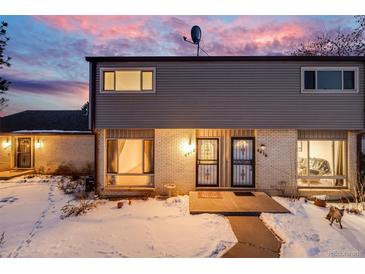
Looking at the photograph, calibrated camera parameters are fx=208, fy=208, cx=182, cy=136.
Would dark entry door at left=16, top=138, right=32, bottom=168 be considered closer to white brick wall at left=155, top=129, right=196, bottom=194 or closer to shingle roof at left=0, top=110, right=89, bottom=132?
shingle roof at left=0, top=110, right=89, bottom=132

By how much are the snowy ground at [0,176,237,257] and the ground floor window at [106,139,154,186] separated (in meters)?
1.48

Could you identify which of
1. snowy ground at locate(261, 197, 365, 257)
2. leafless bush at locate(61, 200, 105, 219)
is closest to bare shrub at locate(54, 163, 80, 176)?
leafless bush at locate(61, 200, 105, 219)

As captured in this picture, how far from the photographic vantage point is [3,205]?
8305mm

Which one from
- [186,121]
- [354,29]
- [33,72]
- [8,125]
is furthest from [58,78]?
[354,29]

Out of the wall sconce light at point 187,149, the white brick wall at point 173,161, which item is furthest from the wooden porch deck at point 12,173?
the wall sconce light at point 187,149

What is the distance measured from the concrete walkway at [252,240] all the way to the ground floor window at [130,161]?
15.2 ft

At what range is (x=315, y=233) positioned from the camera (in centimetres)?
576

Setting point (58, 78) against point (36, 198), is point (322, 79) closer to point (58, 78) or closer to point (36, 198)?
point (36, 198)

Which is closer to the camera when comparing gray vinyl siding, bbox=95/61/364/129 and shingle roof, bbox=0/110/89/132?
gray vinyl siding, bbox=95/61/364/129

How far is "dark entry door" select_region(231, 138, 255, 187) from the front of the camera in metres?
9.84

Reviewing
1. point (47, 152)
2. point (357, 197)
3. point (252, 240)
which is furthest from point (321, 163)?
point (47, 152)

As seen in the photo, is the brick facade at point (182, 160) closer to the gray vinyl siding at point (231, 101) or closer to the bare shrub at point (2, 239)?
the gray vinyl siding at point (231, 101)

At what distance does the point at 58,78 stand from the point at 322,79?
30910mm

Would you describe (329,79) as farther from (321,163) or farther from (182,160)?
(182,160)
